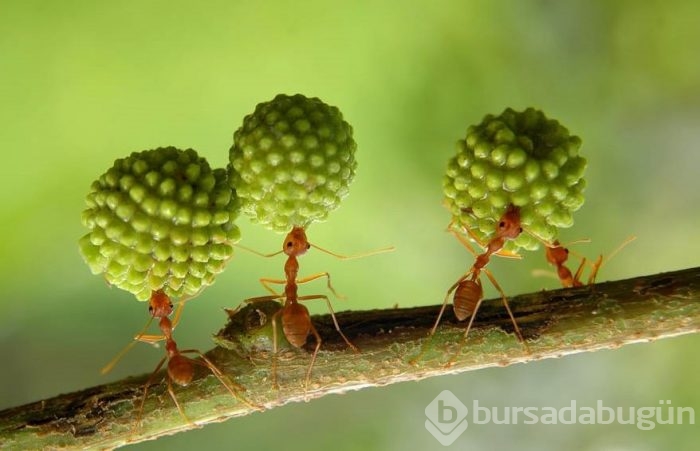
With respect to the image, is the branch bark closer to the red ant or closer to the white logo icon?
the red ant

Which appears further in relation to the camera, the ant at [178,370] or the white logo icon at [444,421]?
the white logo icon at [444,421]

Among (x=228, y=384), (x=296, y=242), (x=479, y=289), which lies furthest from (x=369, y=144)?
(x=228, y=384)

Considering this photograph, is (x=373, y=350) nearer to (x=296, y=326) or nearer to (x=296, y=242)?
(x=296, y=326)

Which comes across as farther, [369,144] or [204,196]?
[369,144]

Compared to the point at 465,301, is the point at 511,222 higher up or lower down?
higher up

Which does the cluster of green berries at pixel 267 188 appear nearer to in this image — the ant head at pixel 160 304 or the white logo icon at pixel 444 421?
the ant head at pixel 160 304

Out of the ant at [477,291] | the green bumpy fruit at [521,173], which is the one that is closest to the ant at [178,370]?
the ant at [477,291]

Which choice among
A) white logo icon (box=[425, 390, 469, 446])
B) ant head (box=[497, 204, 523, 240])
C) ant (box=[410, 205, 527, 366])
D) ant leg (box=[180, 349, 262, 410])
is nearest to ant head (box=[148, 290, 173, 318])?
ant leg (box=[180, 349, 262, 410])
